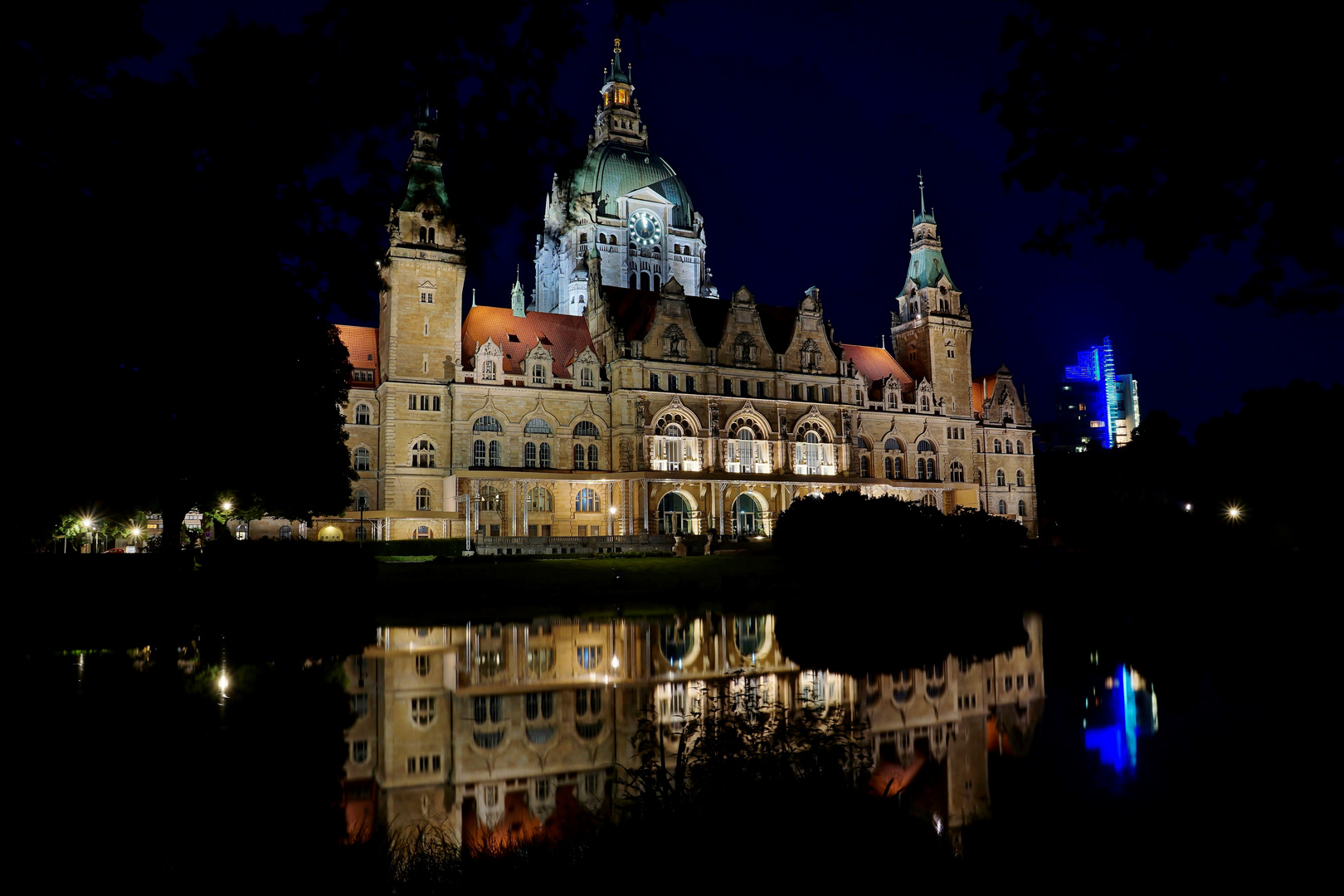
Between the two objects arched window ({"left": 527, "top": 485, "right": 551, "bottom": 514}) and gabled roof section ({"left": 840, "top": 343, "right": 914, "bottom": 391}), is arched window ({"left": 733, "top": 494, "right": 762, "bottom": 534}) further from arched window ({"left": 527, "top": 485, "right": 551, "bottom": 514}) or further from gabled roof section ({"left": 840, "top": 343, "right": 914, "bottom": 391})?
gabled roof section ({"left": 840, "top": 343, "right": 914, "bottom": 391})

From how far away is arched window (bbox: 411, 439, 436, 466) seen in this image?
6425cm

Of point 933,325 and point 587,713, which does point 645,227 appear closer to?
point 933,325

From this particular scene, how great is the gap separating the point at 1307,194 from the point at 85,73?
32.2 feet

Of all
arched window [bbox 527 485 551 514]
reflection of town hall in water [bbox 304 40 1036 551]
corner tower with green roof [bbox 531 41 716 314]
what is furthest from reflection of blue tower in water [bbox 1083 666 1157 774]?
corner tower with green roof [bbox 531 41 716 314]

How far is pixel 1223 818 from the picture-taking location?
35.1ft

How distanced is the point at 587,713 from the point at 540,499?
168ft

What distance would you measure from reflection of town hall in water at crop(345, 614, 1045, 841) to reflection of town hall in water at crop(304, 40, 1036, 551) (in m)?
32.8

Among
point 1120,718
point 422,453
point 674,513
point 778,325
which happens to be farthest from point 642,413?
point 1120,718

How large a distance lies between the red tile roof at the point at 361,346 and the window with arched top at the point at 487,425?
7.93m

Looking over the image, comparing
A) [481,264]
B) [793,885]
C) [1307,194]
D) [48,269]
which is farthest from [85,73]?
[1307,194]

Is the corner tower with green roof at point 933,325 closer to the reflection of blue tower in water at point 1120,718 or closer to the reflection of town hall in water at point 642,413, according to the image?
the reflection of town hall in water at point 642,413

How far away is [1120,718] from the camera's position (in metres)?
16.3

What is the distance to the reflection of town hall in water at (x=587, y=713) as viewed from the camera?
1147cm

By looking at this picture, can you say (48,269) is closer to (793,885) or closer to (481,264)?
(481,264)
